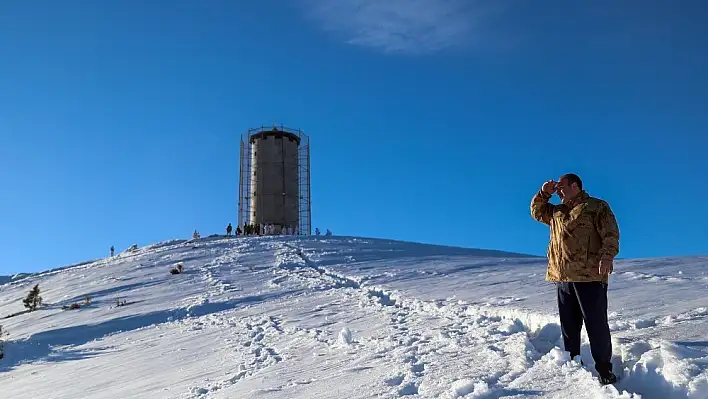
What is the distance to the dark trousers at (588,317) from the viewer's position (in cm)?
392

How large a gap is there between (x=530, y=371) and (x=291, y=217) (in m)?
35.6

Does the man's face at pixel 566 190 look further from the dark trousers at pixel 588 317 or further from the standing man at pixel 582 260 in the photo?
the dark trousers at pixel 588 317

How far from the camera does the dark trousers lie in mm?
3920

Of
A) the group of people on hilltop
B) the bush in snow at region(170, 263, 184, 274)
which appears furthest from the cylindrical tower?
the bush in snow at region(170, 263, 184, 274)

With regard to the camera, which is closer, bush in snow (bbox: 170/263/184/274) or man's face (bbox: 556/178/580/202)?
man's face (bbox: 556/178/580/202)

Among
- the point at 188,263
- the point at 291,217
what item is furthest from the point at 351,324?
the point at 291,217

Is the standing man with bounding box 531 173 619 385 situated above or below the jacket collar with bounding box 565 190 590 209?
below

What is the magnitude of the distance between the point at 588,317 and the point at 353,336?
10.7ft

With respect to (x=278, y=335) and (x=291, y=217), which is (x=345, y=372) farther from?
(x=291, y=217)

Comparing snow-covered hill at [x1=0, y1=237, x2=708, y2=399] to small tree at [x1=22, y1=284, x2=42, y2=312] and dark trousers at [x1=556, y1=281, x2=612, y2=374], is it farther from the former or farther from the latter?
small tree at [x1=22, y1=284, x2=42, y2=312]

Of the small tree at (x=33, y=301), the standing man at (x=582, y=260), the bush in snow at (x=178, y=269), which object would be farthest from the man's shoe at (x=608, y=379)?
the small tree at (x=33, y=301)

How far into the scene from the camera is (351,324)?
771cm

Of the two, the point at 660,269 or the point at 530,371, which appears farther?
the point at 660,269

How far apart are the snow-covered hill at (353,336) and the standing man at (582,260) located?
9.2 inches
